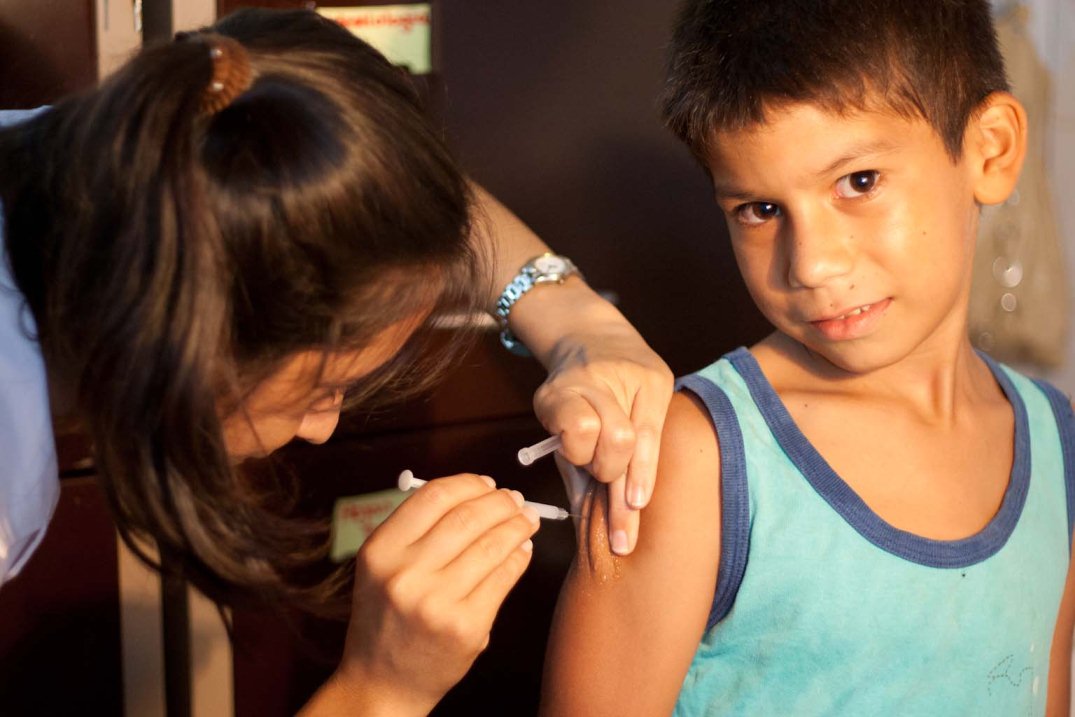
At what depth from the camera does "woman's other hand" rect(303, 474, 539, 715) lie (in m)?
0.82

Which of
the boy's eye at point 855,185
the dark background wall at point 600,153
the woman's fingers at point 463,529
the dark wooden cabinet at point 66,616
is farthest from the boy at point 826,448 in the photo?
the dark wooden cabinet at point 66,616

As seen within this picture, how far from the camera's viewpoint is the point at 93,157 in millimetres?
666

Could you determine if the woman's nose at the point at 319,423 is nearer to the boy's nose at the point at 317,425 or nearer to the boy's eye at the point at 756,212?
the boy's nose at the point at 317,425

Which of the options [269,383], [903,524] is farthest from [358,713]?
[903,524]

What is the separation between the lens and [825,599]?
968mm

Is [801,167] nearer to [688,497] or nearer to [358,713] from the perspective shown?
[688,497]

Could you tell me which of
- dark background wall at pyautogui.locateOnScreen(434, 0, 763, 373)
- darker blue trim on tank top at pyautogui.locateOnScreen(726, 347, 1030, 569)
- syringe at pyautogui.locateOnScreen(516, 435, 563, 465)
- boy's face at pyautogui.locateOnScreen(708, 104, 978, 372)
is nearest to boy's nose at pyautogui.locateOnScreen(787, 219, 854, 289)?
boy's face at pyautogui.locateOnScreen(708, 104, 978, 372)

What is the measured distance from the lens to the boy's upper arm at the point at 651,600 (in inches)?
36.9

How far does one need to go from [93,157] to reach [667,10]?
97 cm

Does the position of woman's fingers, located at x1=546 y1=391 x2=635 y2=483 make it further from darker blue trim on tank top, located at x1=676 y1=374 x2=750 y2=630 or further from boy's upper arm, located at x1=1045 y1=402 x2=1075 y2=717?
boy's upper arm, located at x1=1045 y1=402 x2=1075 y2=717

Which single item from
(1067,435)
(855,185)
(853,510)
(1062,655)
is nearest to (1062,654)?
(1062,655)

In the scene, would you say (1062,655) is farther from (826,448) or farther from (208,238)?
(208,238)

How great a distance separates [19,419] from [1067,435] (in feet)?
3.11

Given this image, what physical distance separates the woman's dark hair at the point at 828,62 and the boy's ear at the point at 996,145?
0.02m
